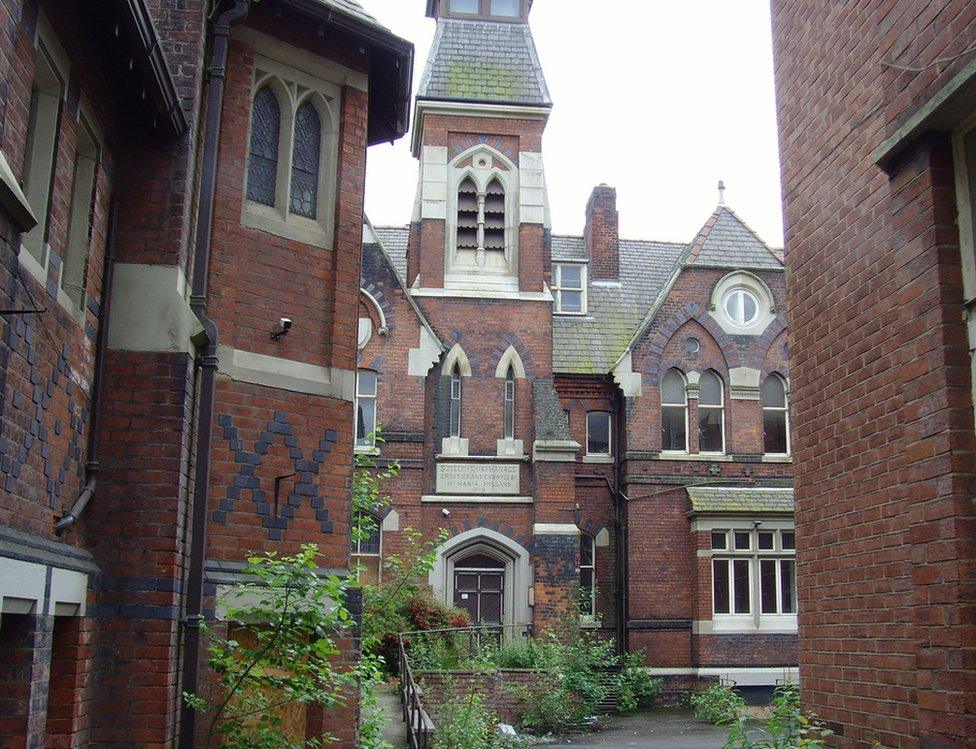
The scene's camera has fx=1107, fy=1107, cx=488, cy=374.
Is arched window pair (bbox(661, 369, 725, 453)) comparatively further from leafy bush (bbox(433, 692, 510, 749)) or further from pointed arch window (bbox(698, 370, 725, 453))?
leafy bush (bbox(433, 692, 510, 749))

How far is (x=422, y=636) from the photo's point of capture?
21109 mm

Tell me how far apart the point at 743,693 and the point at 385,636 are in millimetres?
9012

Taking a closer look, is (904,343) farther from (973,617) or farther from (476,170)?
(476,170)

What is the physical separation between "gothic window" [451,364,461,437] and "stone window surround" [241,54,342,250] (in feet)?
48.7

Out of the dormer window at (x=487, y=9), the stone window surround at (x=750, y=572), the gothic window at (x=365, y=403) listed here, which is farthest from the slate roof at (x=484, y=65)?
the stone window surround at (x=750, y=572)

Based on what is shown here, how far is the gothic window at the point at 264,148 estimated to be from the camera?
9.95 metres

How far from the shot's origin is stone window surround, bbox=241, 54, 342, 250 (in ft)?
32.4

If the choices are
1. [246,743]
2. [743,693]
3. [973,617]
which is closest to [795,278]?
[973,617]

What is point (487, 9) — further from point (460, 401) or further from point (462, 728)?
point (462, 728)

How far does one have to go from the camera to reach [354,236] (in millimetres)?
10484

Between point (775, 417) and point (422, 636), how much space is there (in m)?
10.7

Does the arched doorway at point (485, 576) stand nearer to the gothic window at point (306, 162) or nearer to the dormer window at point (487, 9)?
the dormer window at point (487, 9)

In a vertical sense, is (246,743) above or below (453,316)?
below

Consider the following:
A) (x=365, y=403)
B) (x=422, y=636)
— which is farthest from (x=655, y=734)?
(x=365, y=403)
